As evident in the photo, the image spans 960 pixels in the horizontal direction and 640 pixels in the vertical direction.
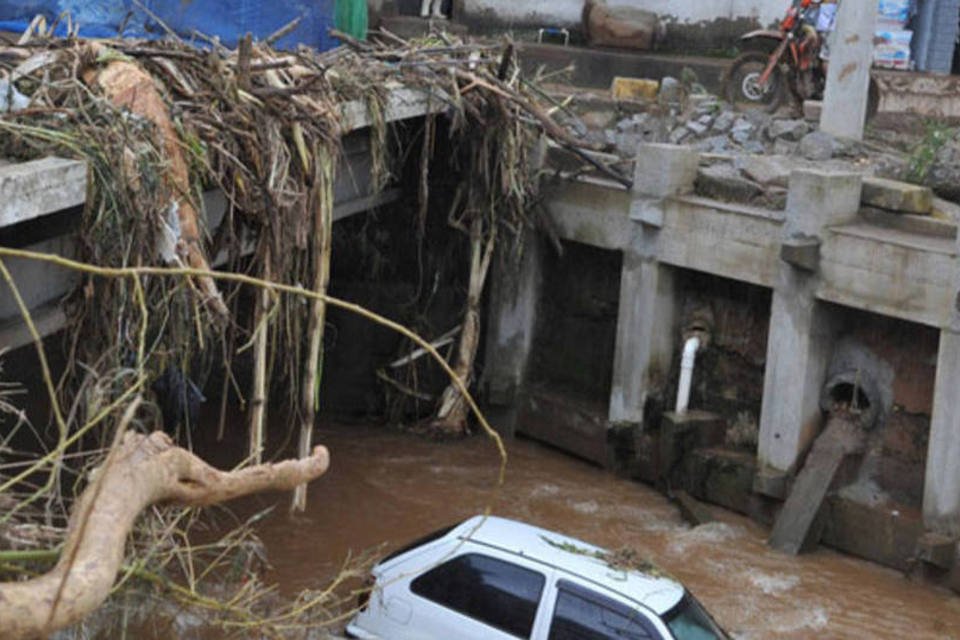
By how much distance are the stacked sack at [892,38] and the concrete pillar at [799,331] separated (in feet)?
21.5

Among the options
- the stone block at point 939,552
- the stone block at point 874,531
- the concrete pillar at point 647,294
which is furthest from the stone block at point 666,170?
the stone block at point 939,552

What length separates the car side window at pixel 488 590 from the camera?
31.4 ft

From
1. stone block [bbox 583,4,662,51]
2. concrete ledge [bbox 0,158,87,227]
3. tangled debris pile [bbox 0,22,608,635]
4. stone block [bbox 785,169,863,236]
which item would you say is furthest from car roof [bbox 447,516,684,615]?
stone block [bbox 583,4,662,51]

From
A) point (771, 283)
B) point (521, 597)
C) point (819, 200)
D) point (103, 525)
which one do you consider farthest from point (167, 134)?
point (771, 283)

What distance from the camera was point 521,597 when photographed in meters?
9.62

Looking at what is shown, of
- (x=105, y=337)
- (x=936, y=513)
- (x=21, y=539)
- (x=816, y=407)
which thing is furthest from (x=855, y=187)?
(x=21, y=539)

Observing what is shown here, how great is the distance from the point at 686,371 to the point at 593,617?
6.98 metres

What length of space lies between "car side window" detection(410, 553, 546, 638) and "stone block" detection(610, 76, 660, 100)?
38.8 feet

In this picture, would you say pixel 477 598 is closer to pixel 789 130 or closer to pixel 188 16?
pixel 188 16

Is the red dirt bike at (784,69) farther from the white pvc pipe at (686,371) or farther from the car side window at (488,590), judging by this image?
the car side window at (488,590)

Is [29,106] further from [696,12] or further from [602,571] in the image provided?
[696,12]

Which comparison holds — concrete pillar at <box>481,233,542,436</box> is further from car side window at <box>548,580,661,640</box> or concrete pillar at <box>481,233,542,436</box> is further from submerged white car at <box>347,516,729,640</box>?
car side window at <box>548,580,661,640</box>

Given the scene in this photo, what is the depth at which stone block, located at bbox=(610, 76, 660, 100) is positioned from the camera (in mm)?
20750

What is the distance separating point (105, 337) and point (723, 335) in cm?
836
